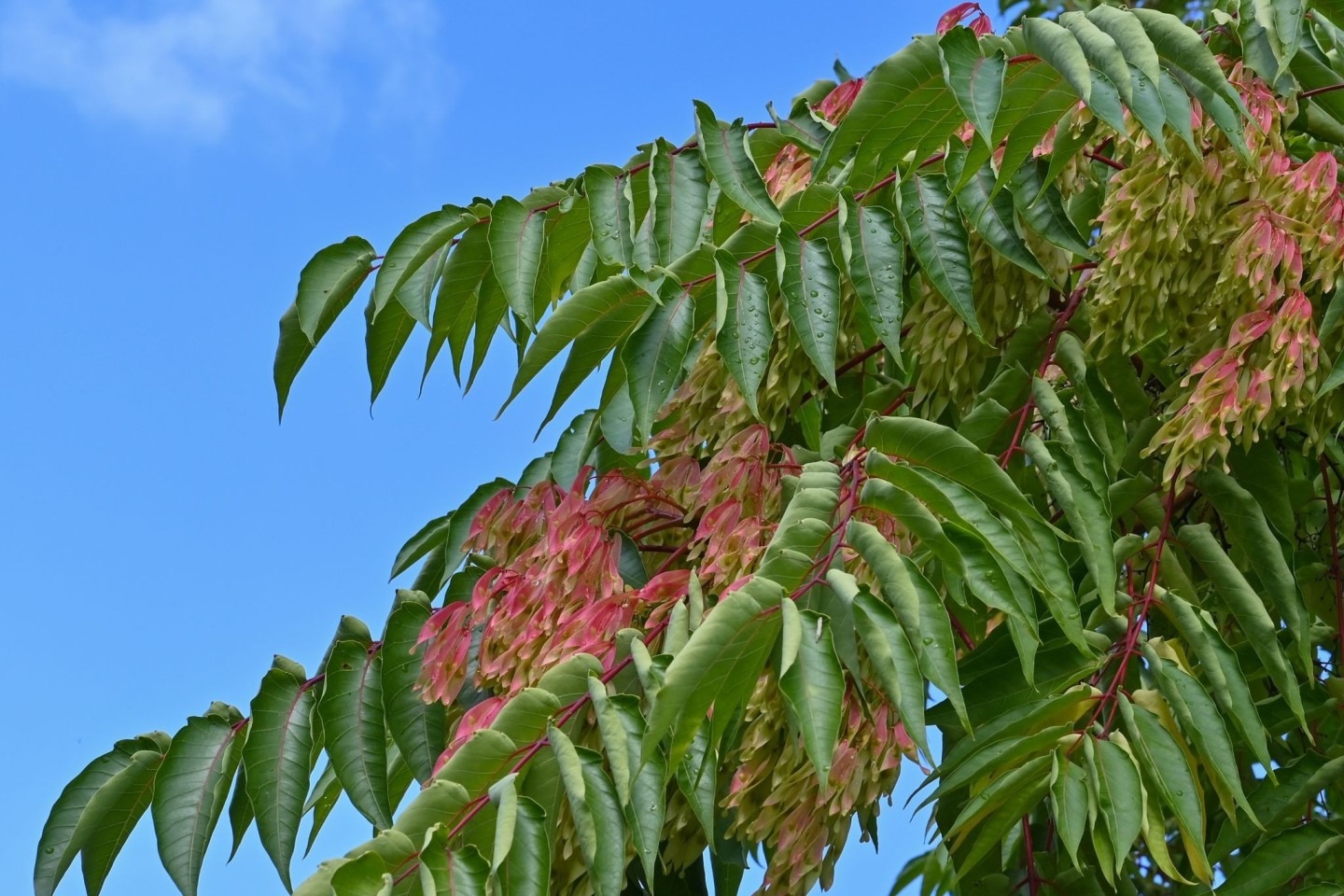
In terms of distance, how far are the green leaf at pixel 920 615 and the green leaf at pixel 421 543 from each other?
43.6 inches

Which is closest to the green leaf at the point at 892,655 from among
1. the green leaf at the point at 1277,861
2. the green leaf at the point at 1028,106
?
the green leaf at the point at 1028,106

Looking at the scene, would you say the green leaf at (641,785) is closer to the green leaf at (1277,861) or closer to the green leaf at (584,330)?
the green leaf at (584,330)

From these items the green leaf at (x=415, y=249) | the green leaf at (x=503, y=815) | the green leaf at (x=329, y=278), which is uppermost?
the green leaf at (x=329, y=278)

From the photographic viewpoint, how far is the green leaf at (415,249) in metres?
2.34

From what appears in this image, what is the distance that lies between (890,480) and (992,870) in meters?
0.79

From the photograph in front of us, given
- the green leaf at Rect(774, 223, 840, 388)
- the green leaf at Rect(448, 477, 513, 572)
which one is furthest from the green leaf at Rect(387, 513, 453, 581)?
the green leaf at Rect(774, 223, 840, 388)

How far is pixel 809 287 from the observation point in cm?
193

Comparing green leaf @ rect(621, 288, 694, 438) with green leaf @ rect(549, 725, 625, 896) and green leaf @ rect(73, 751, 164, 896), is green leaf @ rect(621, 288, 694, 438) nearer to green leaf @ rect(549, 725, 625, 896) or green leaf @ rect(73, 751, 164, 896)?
green leaf @ rect(549, 725, 625, 896)

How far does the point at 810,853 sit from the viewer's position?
5.87 feet

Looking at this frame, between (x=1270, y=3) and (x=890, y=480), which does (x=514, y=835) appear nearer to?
(x=890, y=480)

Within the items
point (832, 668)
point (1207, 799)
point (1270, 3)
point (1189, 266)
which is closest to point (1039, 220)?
point (1189, 266)

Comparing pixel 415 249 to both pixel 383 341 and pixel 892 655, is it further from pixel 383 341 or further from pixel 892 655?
pixel 892 655

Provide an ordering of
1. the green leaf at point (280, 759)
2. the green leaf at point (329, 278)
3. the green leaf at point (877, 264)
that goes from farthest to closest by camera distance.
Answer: the green leaf at point (329, 278), the green leaf at point (280, 759), the green leaf at point (877, 264)

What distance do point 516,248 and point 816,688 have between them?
1.00 metres
